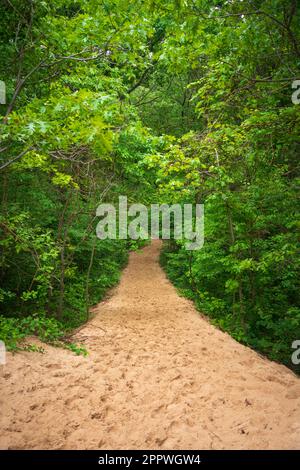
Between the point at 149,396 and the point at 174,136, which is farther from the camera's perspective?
the point at 174,136

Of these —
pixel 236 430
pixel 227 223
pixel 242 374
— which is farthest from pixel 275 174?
pixel 236 430

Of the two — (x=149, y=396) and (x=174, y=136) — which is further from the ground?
(x=174, y=136)

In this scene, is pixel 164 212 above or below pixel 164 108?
below

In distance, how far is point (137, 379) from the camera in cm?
477

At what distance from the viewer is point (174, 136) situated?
686 cm

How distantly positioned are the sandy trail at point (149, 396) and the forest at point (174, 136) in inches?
33.5

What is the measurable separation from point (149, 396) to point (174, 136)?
542cm

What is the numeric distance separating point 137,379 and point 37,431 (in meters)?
1.82

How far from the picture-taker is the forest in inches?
150

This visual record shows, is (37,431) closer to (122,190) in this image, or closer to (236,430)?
(236,430)

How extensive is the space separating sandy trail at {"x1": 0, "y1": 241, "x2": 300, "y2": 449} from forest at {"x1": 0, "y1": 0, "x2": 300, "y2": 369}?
2.80ft

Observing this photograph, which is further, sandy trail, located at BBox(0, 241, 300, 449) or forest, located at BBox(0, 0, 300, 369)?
forest, located at BBox(0, 0, 300, 369)

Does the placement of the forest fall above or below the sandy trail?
above

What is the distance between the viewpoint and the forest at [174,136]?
A: 3812mm
